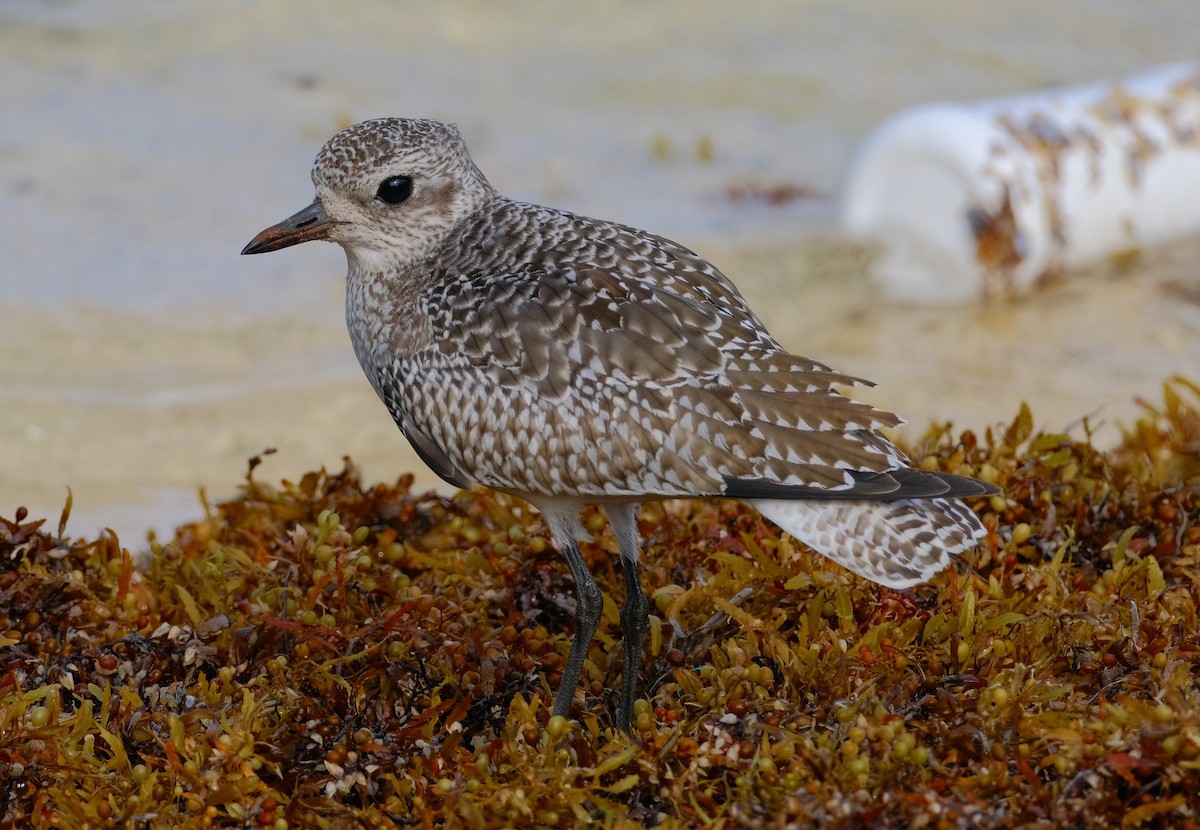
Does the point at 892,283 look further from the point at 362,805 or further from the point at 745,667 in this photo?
the point at 362,805

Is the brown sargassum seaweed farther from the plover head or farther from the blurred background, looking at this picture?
the blurred background

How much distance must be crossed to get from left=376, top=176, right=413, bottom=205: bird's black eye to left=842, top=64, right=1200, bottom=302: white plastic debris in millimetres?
6336

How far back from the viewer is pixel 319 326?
11195 mm

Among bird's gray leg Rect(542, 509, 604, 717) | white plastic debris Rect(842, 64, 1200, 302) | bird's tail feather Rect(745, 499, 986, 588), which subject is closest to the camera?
bird's tail feather Rect(745, 499, 986, 588)

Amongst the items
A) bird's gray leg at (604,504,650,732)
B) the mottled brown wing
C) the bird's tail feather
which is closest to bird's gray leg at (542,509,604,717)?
bird's gray leg at (604,504,650,732)

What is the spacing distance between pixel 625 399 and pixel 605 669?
1.27 metres

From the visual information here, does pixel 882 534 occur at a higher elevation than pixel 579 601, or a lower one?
higher

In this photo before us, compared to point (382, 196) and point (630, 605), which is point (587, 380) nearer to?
point (630, 605)

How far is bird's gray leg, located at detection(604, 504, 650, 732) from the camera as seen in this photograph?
5316 mm

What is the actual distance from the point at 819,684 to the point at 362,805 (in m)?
1.57

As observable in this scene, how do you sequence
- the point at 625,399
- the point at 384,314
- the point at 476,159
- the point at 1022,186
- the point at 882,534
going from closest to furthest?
1. the point at 882,534
2. the point at 625,399
3. the point at 384,314
4. the point at 1022,186
5. the point at 476,159

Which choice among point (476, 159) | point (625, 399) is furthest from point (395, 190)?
point (476, 159)

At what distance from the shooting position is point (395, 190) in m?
5.58

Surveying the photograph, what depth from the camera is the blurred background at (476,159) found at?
947 cm
